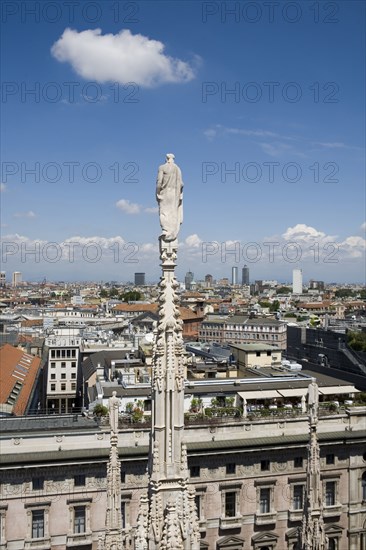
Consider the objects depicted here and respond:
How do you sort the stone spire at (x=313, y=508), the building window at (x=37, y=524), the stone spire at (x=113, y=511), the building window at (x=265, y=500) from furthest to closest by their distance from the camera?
the building window at (x=265, y=500) → the building window at (x=37, y=524) → the stone spire at (x=113, y=511) → the stone spire at (x=313, y=508)

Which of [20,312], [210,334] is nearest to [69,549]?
[210,334]

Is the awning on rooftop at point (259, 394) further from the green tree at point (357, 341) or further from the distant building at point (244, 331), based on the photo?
the distant building at point (244, 331)

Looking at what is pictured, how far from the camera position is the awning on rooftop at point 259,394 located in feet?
97.1

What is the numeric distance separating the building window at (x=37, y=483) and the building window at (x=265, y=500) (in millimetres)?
10679

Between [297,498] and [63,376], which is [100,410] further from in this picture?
[63,376]

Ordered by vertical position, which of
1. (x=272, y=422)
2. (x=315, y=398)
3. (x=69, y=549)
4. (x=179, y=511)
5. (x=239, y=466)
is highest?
(x=315, y=398)

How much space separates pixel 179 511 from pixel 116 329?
289 ft

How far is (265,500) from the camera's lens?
1022 inches

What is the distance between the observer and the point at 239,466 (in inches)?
1013

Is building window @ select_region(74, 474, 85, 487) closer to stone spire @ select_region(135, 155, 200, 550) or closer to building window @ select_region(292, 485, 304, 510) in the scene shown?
building window @ select_region(292, 485, 304, 510)

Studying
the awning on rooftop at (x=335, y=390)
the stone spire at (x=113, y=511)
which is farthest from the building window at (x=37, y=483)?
the awning on rooftop at (x=335, y=390)

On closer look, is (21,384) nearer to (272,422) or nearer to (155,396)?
(272,422)

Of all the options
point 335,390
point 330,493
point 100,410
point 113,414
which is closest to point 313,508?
point 113,414

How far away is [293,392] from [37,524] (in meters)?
15.5
